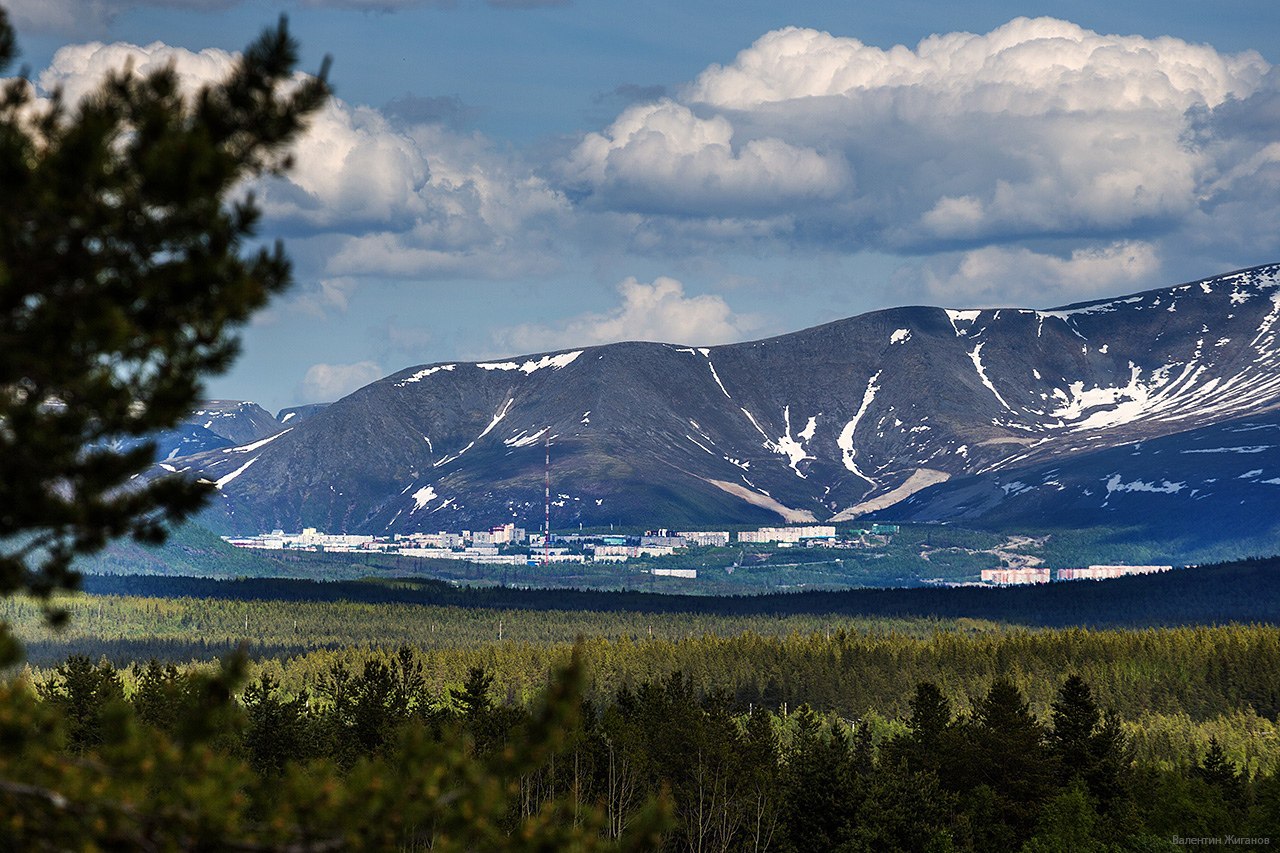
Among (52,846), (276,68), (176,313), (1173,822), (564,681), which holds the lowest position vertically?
(1173,822)

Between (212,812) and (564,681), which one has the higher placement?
(564,681)

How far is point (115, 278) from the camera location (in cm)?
2348

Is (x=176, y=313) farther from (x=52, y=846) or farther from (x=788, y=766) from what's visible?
(x=788, y=766)

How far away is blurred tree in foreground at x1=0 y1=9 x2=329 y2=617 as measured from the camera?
2209 cm

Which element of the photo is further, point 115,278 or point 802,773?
point 802,773

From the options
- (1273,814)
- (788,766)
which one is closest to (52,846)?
(1273,814)

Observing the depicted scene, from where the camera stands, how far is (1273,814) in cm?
10044

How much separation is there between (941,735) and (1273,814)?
28.4 m

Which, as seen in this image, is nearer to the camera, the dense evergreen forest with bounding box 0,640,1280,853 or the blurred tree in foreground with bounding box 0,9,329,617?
the blurred tree in foreground with bounding box 0,9,329,617

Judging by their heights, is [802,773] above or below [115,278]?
below

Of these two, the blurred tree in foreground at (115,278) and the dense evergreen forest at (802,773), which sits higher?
the blurred tree in foreground at (115,278)

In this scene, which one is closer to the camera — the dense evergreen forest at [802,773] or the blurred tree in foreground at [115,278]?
the blurred tree in foreground at [115,278]

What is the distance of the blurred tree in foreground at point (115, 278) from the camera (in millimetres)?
22094

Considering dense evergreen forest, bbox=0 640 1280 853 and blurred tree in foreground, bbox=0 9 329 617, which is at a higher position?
blurred tree in foreground, bbox=0 9 329 617
